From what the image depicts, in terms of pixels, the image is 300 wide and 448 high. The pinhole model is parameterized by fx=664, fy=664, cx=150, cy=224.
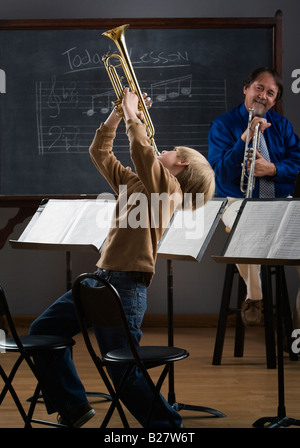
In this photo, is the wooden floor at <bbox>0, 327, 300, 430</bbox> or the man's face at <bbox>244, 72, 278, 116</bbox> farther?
the man's face at <bbox>244, 72, 278, 116</bbox>

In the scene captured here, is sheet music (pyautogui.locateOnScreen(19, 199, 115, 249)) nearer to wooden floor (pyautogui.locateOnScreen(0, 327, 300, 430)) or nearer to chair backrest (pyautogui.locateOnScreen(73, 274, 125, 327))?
wooden floor (pyautogui.locateOnScreen(0, 327, 300, 430))

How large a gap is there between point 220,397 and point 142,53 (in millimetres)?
2533

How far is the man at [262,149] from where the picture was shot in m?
3.79

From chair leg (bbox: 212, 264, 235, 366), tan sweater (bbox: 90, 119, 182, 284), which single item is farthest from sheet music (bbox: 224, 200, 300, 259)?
chair leg (bbox: 212, 264, 235, 366)

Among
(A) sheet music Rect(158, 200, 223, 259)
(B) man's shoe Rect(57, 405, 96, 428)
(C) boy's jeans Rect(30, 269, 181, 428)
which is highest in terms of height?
(A) sheet music Rect(158, 200, 223, 259)

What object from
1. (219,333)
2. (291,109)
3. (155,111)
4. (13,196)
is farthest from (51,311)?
(291,109)

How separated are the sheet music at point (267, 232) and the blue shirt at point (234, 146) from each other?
1.33 m

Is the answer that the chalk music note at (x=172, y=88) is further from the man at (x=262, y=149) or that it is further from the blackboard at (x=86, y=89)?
the man at (x=262, y=149)

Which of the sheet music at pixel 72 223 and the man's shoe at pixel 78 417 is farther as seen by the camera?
the sheet music at pixel 72 223

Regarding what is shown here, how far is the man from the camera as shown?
3791 mm

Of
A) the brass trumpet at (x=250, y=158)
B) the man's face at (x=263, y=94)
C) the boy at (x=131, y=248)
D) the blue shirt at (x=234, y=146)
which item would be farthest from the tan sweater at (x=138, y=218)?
the man's face at (x=263, y=94)

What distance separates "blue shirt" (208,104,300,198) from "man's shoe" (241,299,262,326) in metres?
0.66

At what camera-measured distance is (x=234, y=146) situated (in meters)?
3.82

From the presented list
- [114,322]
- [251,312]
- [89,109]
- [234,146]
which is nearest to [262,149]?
[234,146]
